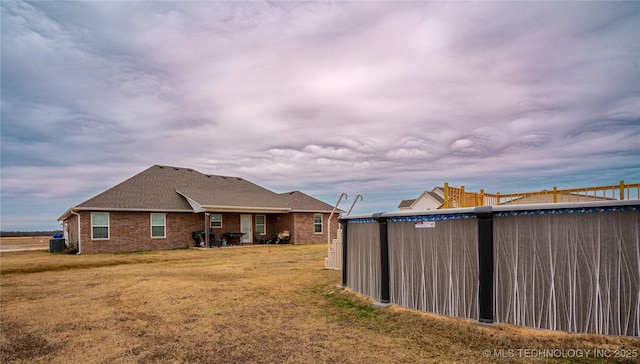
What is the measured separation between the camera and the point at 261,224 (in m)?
27.6

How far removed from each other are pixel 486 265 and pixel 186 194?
2215 centimetres

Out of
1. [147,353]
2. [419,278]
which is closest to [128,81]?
[147,353]

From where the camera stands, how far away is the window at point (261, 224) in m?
27.3

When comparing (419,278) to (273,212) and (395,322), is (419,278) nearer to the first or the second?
(395,322)

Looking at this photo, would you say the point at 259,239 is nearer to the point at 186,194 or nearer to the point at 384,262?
the point at 186,194

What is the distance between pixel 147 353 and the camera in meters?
4.67

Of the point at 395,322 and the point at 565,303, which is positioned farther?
the point at 395,322

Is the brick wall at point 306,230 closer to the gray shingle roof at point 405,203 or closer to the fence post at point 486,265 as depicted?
the gray shingle roof at point 405,203

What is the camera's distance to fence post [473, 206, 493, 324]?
5.09 meters

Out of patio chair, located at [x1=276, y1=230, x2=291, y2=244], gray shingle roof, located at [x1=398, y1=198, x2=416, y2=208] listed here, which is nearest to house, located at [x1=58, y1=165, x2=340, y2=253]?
patio chair, located at [x1=276, y1=230, x2=291, y2=244]

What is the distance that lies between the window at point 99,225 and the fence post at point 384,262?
19.2 m

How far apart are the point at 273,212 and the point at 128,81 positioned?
46.5ft

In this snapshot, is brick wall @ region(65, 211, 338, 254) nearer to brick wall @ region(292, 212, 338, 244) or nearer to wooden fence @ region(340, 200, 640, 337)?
brick wall @ region(292, 212, 338, 244)

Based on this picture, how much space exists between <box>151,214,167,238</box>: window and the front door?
552 centimetres
